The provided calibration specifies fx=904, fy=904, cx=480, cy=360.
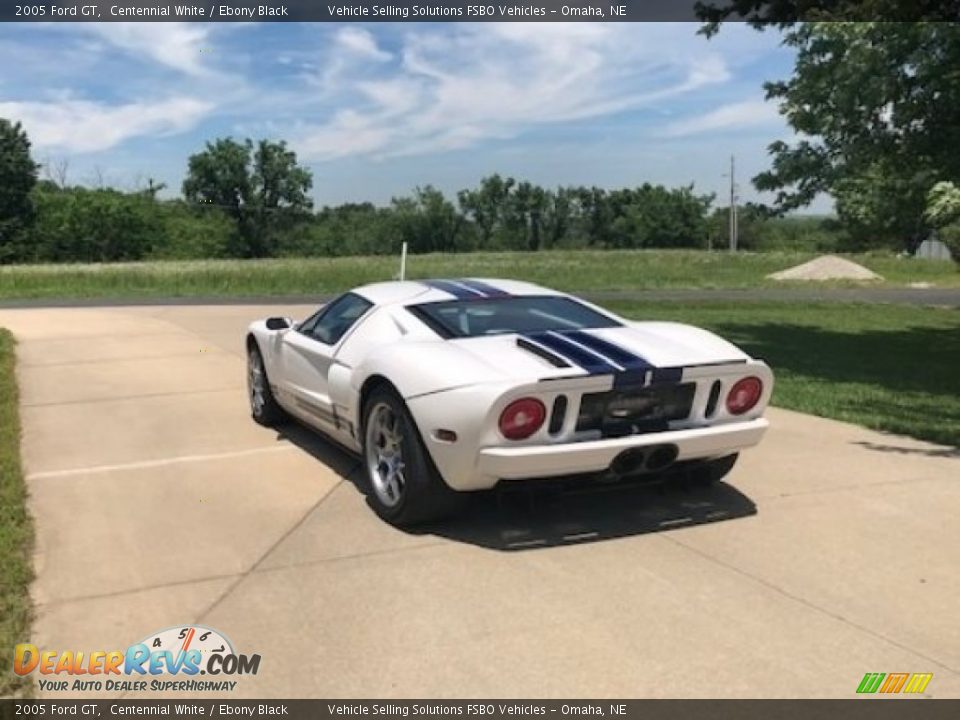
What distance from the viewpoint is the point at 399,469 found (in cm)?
465

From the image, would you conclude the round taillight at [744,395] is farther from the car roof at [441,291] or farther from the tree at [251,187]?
the tree at [251,187]

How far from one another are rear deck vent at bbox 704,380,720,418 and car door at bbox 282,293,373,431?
2212mm

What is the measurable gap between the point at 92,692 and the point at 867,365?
35.1ft

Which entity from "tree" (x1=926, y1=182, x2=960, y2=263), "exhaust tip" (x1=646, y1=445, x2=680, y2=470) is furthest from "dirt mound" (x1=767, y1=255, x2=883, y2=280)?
"exhaust tip" (x1=646, y1=445, x2=680, y2=470)

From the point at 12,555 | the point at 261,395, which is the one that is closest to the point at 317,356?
the point at 261,395

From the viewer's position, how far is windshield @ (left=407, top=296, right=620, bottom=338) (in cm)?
510

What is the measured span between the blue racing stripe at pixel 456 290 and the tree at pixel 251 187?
8746cm

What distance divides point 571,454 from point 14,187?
3152 inches

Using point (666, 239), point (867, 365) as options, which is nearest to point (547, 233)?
point (666, 239)

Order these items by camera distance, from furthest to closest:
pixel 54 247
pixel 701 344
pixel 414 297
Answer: pixel 54 247, pixel 414 297, pixel 701 344

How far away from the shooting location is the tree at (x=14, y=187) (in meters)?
72.2

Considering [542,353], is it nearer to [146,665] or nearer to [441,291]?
[441,291]
